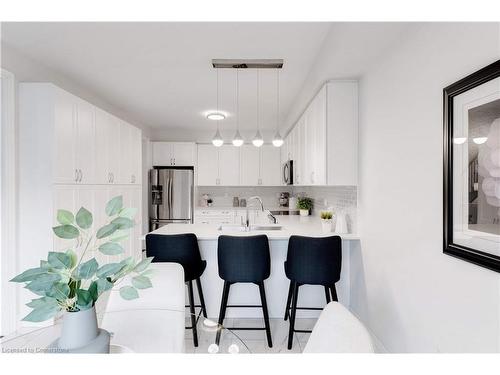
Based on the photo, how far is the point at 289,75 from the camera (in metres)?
3.21

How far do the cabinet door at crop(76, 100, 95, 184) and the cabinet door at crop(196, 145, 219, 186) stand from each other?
2.79m

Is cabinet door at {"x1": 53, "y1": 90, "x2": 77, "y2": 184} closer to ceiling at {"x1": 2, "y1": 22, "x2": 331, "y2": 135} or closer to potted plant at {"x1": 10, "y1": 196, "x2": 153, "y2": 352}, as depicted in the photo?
ceiling at {"x1": 2, "y1": 22, "x2": 331, "y2": 135}

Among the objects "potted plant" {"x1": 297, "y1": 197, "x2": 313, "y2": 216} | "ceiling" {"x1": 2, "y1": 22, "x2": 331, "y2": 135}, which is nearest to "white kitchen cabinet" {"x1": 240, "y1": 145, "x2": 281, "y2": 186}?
"potted plant" {"x1": 297, "y1": 197, "x2": 313, "y2": 216}

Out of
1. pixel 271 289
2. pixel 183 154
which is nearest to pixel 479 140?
pixel 271 289

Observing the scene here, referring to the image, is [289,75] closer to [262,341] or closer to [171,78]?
[171,78]

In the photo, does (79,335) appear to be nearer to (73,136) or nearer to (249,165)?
(73,136)

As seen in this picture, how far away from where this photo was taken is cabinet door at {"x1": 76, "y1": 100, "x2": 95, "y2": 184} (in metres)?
3.15

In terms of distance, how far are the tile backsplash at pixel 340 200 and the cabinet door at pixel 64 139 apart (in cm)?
273

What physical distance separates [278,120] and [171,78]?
7.99 ft

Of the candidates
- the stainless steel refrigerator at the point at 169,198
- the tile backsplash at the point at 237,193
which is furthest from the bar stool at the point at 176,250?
the tile backsplash at the point at 237,193

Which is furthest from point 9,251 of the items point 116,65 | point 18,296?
point 116,65

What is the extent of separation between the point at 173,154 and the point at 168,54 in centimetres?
344

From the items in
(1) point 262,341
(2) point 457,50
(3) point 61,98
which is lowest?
(1) point 262,341

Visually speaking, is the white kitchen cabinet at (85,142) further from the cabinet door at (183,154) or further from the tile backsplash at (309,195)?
the tile backsplash at (309,195)
